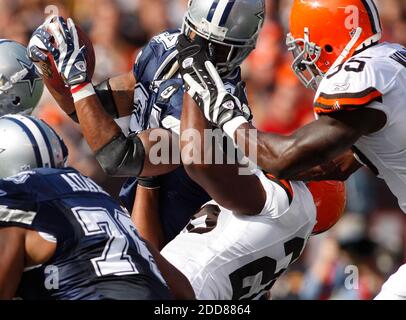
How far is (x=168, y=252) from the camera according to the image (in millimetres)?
4957

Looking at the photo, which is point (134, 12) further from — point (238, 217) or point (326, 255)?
point (238, 217)

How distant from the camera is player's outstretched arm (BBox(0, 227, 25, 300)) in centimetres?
373

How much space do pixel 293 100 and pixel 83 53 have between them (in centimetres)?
312

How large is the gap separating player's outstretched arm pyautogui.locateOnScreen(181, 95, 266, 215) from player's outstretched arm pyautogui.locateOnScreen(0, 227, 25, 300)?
1160mm

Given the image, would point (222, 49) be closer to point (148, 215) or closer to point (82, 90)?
point (82, 90)

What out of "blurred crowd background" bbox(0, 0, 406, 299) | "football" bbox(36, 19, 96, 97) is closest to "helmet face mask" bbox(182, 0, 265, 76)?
"football" bbox(36, 19, 96, 97)

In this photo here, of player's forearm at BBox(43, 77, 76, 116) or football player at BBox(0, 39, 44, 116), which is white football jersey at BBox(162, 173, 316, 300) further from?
football player at BBox(0, 39, 44, 116)

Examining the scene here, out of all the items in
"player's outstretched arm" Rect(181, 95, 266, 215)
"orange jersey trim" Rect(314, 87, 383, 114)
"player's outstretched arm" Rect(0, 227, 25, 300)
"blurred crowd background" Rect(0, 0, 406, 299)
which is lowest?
"blurred crowd background" Rect(0, 0, 406, 299)

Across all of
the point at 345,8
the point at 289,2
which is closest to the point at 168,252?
the point at 345,8

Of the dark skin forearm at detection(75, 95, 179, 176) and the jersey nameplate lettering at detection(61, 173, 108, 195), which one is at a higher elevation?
the jersey nameplate lettering at detection(61, 173, 108, 195)

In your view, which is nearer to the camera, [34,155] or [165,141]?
[34,155]

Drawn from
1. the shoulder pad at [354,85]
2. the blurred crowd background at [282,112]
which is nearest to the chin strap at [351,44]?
the shoulder pad at [354,85]

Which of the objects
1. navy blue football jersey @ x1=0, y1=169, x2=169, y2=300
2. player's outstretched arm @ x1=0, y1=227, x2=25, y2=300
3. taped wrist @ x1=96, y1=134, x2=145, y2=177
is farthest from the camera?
taped wrist @ x1=96, y1=134, x2=145, y2=177

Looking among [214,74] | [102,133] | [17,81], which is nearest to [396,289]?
[214,74]
